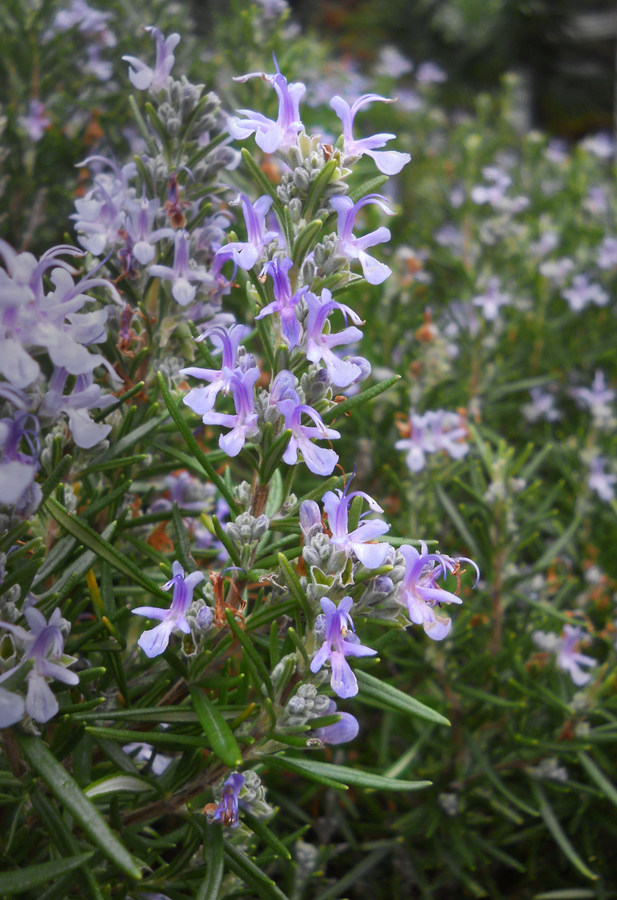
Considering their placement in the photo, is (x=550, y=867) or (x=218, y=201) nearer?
(x=218, y=201)

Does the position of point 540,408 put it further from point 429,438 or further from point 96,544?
point 96,544

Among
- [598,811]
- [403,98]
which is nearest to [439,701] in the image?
[598,811]

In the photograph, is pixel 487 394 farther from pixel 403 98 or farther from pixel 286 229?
pixel 403 98

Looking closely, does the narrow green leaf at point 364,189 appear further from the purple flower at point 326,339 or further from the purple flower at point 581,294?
the purple flower at point 581,294

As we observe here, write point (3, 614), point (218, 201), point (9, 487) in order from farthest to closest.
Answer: point (218, 201), point (3, 614), point (9, 487)

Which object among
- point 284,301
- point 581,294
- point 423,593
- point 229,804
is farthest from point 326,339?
point 581,294

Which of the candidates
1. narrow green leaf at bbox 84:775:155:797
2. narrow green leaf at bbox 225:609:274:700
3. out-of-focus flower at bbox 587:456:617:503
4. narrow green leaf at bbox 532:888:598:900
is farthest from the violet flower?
out-of-focus flower at bbox 587:456:617:503

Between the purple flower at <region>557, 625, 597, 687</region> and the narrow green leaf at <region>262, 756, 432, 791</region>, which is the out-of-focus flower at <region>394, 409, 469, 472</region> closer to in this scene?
the purple flower at <region>557, 625, 597, 687</region>
